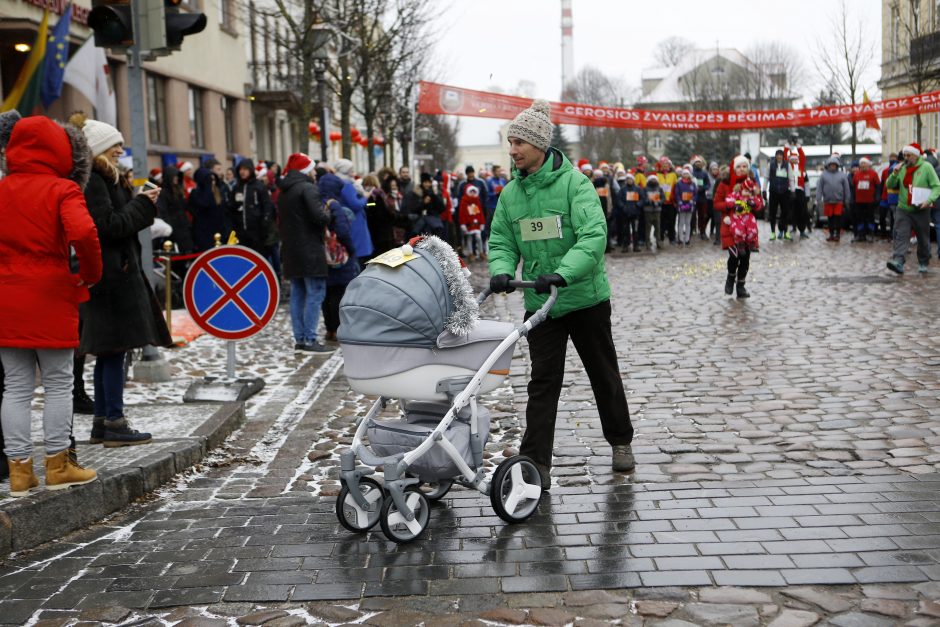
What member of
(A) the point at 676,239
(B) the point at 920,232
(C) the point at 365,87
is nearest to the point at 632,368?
(B) the point at 920,232

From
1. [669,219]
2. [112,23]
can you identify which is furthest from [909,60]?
[112,23]

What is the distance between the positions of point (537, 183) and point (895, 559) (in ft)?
8.19

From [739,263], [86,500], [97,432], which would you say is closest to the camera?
[86,500]

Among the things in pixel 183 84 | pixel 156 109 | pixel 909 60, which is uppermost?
pixel 909 60

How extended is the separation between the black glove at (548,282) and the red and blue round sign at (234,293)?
3827 millimetres

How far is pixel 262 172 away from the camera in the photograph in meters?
18.2

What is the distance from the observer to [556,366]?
6020mm

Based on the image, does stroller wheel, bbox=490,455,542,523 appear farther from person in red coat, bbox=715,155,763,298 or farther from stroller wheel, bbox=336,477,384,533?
person in red coat, bbox=715,155,763,298

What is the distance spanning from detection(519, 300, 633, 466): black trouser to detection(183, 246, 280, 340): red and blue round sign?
332cm

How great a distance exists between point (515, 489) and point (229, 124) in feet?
98.0

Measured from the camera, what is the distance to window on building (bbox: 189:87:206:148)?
2914 cm

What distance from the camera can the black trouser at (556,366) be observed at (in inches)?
234

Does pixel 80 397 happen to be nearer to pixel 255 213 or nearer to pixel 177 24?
pixel 177 24

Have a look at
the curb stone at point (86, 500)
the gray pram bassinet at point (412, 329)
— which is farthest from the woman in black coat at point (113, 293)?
the gray pram bassinet at point (412, 329)
